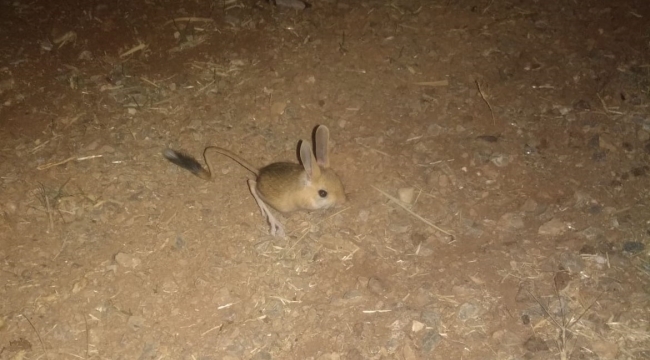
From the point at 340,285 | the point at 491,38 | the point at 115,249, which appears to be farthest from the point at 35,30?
the point at 491,38

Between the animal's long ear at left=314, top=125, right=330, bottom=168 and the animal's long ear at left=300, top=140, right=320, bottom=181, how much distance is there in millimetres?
108

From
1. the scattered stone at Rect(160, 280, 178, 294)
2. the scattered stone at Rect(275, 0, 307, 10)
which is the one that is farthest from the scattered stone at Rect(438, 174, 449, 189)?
the scattered stone at Rect(275, 0, 307, 10)

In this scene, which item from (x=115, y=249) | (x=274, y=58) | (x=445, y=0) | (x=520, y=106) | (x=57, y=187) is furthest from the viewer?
(x=445, y=0)

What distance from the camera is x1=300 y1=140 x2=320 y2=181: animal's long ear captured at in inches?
119

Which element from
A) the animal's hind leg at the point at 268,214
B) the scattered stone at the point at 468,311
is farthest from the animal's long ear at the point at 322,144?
the scattered stone at the point at 468,311

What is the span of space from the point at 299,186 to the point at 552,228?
65.6 inches

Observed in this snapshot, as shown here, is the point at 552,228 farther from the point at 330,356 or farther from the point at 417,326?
the point at 330,356

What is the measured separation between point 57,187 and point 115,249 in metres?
0.75

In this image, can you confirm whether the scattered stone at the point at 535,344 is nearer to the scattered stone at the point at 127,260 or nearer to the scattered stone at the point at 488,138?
the scattered stone at the point at 488,138

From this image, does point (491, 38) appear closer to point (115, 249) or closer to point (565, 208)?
point (565, 208)

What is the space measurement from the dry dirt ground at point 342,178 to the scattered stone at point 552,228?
11 mm

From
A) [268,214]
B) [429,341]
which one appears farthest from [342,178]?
[429,341]

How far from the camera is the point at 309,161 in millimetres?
3111

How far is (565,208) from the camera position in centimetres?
340
